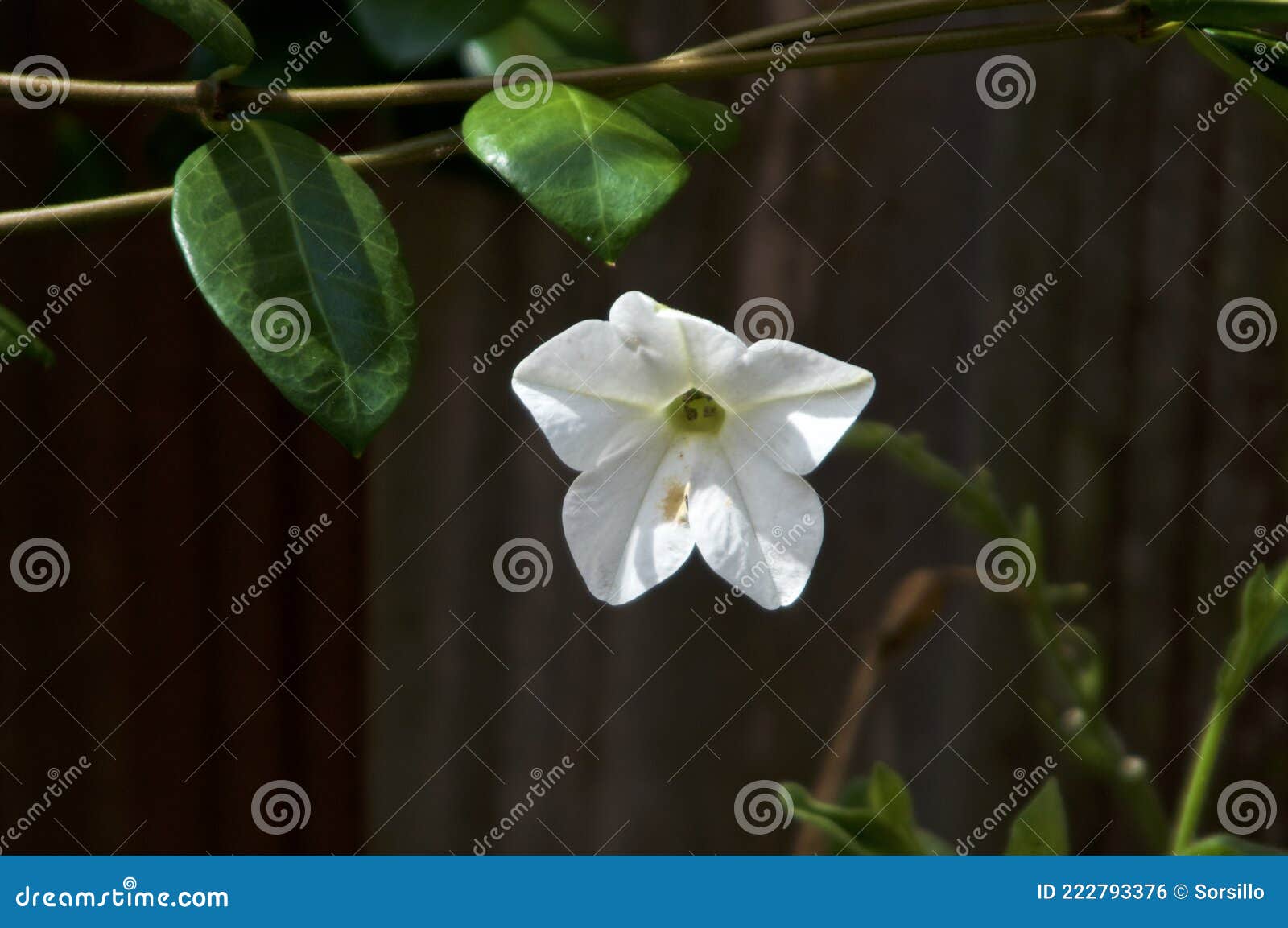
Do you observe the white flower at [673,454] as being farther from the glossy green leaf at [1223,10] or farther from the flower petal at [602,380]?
the glossy green leaf at [1223,10]

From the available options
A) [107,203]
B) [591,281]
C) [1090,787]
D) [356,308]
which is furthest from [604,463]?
[1090,787]

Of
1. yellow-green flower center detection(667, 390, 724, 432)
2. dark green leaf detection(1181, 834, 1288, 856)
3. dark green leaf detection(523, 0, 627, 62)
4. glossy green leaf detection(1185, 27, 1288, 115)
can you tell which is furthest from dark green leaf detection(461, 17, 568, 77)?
dark green leaf detection(1181, 834, 1288, 856)

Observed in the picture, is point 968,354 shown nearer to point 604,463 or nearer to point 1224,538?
point 1224,538

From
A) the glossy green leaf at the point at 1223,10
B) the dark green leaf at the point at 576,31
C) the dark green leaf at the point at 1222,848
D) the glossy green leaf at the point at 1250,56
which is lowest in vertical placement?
the dark green leaf at the point at 1222,848

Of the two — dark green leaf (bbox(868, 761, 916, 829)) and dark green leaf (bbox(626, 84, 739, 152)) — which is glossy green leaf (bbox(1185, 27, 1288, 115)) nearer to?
dark green leaf (bbox(626, 84, 739, 152))

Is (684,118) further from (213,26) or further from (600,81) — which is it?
(213,26)

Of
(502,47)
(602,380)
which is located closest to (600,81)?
(602,380)

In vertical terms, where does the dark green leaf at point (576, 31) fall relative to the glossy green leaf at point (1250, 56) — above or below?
below

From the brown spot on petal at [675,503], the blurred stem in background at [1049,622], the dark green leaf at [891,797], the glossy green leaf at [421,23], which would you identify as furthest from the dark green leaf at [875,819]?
the glossy green leaf at [421,23]
